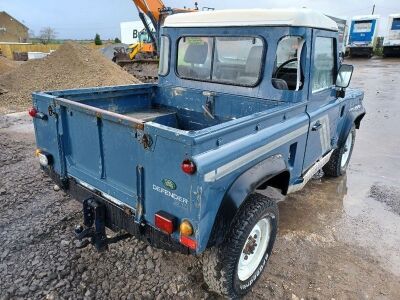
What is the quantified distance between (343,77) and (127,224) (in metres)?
3.03

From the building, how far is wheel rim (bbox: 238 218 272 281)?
6327cm

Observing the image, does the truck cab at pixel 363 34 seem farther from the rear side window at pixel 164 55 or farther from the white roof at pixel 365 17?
the rear side window at pixel 164 55

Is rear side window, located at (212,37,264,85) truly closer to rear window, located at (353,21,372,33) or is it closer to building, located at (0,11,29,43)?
rear window, located at (353,21,372,33)

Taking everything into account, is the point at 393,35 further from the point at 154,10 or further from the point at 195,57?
the point at 195,57

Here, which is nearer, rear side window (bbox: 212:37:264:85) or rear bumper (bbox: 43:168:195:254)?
rear bumper (bbox: 43:168:195:254)

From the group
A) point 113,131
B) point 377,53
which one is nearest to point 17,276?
point 113,131

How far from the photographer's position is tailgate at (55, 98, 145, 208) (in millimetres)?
2328

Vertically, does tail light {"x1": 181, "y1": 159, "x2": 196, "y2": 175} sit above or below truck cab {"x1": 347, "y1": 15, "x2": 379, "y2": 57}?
below

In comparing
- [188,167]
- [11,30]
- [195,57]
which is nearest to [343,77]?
[195,57]

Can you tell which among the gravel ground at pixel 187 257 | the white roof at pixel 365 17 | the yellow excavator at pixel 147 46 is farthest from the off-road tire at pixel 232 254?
the white roof at pixel 365 17

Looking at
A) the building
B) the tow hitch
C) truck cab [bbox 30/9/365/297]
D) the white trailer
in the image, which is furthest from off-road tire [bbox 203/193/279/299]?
the building

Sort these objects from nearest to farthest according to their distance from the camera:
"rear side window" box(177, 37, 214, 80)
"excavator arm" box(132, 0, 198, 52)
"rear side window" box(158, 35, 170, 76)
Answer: "rear side window" box(177, 37, 214, 80) < "rear side window" box(158, 35, 170, 76) < "excavator arm" box(132, 0, 198, 52)

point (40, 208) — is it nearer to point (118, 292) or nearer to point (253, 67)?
point (118, 292)

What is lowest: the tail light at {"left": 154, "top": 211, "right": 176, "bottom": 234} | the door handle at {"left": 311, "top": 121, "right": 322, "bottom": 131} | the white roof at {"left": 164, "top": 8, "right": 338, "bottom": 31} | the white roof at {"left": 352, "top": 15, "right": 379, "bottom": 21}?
the tail light at {"left": 154, "top": 211, "right": 176, "bottom": 234}
